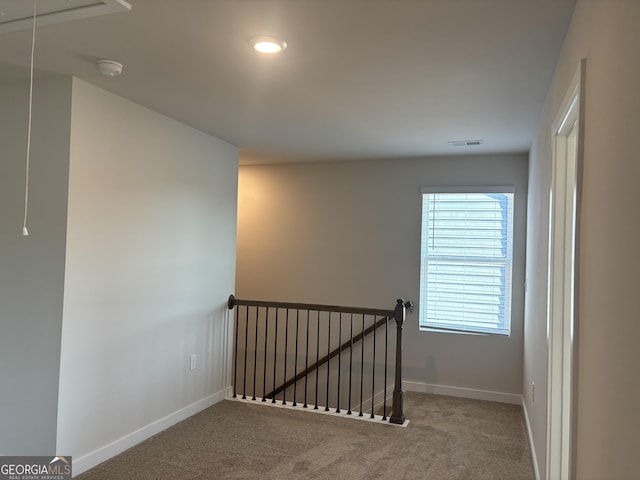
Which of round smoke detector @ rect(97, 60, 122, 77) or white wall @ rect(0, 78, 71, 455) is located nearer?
round smoke detector @ rect(97, 60, 122, 77)

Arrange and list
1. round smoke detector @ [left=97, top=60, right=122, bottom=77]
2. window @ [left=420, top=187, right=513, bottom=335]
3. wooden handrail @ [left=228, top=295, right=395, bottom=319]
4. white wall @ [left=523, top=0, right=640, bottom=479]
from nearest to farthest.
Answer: white wall @ [left=523, top=0, right=640, bottom=479] → round smoke detector @ [left=97, top=60, right=122, bottom=77] → wooden handrail @ [left=228, top=295, right=395, bottom=319] → window @ [left=420, top=187, right=513, bottom=335]

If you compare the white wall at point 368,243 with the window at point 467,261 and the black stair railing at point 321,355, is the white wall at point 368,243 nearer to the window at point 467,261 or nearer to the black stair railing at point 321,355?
the window at point 467,261

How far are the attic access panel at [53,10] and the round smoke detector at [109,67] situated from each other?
411mm

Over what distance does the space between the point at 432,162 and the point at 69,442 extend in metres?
3.76

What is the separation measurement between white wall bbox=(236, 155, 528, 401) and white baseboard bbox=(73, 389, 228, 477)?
→ 1648 millimetres

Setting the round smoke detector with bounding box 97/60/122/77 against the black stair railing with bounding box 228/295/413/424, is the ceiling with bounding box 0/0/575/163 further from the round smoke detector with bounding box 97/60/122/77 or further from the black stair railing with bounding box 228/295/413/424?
the black stair railing with bounding box 228/295/413/424

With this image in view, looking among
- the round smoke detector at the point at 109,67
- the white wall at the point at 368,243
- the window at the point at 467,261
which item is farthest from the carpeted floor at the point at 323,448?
the round smoke detector at the point at 109,67

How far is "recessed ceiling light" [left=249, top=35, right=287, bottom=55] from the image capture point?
2.10 m

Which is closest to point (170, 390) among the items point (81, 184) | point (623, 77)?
point (81, 184)

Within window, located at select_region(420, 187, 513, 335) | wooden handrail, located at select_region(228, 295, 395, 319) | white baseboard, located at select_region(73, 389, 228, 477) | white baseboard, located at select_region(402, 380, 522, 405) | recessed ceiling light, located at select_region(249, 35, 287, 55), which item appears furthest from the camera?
window, located at select_region(420, 187, 513, 335)

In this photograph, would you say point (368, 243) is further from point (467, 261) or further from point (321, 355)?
point (321, 355)

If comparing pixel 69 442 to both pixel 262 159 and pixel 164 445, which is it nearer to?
pixel 164 445

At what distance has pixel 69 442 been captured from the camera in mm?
2730

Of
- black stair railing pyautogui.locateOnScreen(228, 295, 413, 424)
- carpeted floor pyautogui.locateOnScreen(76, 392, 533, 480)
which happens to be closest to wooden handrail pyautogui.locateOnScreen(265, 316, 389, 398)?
black stair railing pyautogui.locateOnScreen(228, 295, 413, 424)
